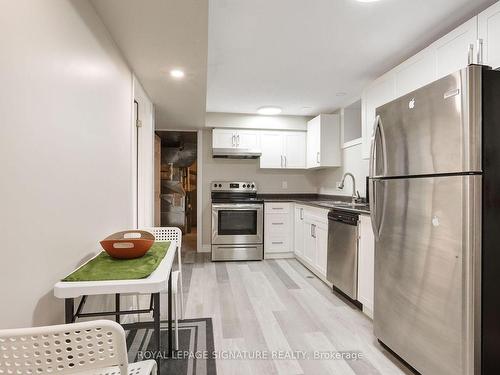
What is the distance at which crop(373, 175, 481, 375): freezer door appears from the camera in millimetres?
1400

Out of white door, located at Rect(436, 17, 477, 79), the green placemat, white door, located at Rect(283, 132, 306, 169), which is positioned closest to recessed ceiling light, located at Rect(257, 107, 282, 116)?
white door, located at Rect(283, 132, 306, 169)

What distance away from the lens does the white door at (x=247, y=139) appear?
187 inches

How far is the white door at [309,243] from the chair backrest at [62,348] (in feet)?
10.6

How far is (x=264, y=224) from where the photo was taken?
15.0ft

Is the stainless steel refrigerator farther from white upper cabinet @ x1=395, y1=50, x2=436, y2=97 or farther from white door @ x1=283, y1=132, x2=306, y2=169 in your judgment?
white door @ x1=283, y1=132, x2=306, y2=169

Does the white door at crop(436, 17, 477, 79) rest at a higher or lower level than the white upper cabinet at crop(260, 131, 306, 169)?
higher

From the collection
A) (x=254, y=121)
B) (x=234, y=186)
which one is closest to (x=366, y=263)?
(x=234, y=186)

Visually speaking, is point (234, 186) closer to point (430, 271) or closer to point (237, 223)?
point (237, 223)

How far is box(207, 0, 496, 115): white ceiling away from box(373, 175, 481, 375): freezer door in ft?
3.79

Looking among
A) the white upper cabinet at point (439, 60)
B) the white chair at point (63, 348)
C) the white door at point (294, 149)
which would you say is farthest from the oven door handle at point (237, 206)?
the white chair at point (63, 348)

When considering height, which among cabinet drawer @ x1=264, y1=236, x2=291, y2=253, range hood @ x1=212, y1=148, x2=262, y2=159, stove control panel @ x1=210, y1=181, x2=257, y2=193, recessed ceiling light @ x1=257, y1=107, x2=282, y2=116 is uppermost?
recessed ceiling light @ x1=257, y1=107, x2=282, y2=116

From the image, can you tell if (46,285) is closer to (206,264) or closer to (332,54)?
(332,54)

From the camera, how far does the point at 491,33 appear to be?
173 centimetres

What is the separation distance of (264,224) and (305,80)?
2.26 m
